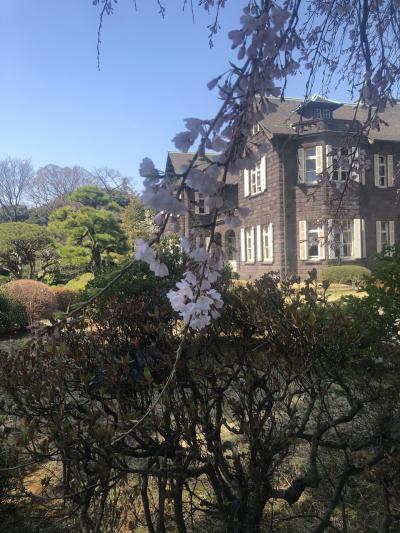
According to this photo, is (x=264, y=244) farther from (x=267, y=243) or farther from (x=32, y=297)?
(x=32, y=297)

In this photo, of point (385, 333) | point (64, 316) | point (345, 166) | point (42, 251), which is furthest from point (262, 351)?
point (42, 251)

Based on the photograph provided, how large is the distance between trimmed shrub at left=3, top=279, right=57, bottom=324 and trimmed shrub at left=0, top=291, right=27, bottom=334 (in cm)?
11

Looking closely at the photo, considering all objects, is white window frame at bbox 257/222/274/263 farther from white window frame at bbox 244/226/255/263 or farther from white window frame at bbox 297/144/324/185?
white window frame at bbox 297/144/324/185

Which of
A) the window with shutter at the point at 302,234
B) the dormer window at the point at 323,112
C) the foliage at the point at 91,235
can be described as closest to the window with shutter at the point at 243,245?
the window with shutter at the point at 302,234

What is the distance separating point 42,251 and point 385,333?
17.1 metres

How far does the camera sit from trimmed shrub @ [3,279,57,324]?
33.8ft

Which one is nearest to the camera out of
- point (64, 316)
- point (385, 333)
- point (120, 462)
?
point (64, 316)

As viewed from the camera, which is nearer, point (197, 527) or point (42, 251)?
point (197, 527)

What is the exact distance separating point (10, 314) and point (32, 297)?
67 centimetres

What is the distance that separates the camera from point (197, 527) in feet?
7.75

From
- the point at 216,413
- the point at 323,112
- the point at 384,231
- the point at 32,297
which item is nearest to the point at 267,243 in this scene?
the point at 384,231

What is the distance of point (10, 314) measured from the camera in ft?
32.8

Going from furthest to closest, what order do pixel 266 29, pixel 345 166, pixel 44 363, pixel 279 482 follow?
1. pixel 345 166
2. pixel 279 482
3. pixel 44 363
4. pixel 266 29

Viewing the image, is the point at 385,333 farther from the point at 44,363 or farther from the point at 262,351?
the point at 44,363
